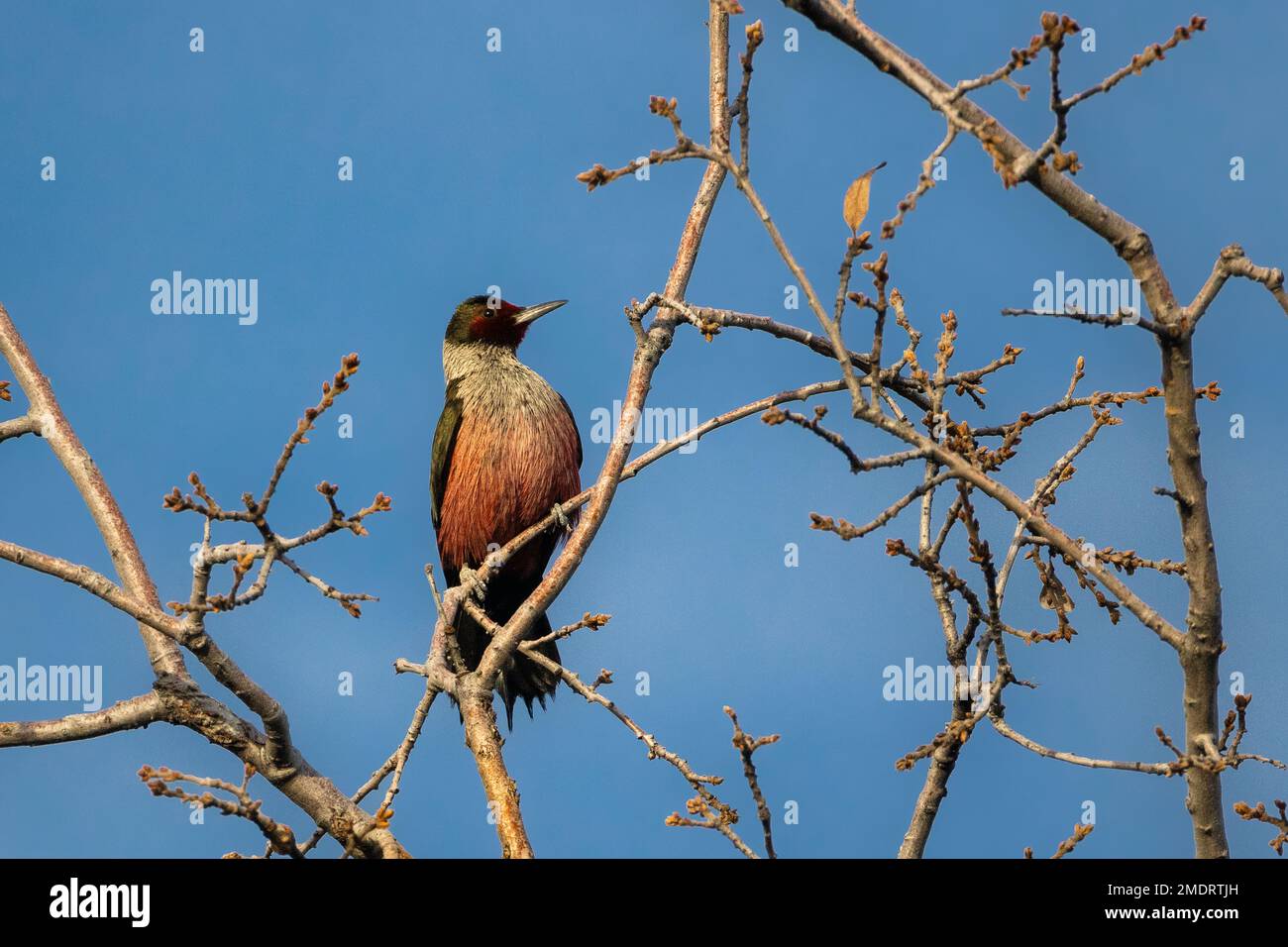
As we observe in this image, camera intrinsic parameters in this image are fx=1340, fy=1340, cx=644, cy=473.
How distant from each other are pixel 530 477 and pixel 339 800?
3726mm

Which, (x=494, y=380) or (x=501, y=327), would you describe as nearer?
(x=494, y=380)

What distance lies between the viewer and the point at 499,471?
9.36m

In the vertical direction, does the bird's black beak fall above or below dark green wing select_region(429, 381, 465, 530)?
above

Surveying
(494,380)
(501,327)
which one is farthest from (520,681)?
(501,327)

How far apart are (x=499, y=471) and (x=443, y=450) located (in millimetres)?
671

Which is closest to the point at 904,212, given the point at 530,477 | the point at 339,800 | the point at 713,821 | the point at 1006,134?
the point at 1006,134

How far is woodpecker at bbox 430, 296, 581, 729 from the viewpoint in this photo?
30.5ft

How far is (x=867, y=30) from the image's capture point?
4.20m

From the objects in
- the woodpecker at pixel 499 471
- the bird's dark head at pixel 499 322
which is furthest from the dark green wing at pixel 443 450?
the bird's dark head at pixel 499 322

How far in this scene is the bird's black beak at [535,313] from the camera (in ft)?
34.3

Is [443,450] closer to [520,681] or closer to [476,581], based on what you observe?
[520,681]

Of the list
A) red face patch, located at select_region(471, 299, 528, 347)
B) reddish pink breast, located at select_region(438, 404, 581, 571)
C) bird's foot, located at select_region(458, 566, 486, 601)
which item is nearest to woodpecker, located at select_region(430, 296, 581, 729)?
reddish pink breast, located at select_region(438, 404, 581, 571)

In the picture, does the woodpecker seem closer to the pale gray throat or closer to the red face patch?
the pale gray throat
